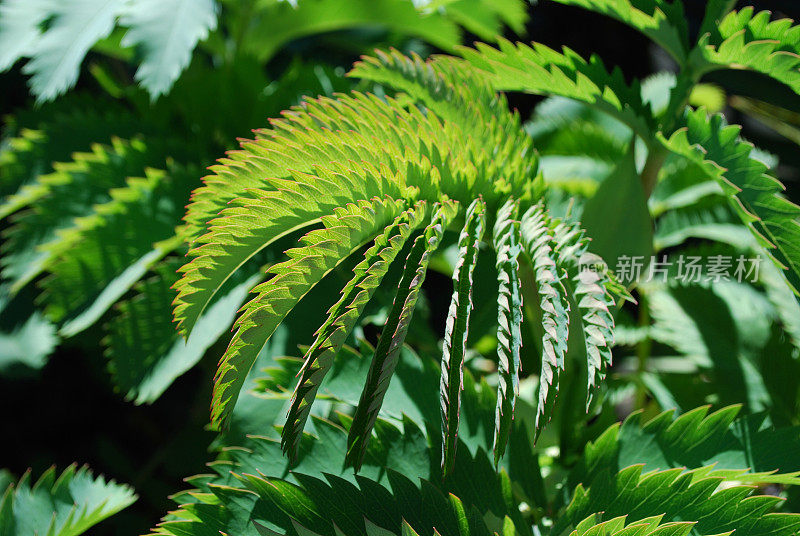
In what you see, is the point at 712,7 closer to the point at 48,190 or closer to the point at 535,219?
the point at 535,219

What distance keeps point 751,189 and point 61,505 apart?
69 cm

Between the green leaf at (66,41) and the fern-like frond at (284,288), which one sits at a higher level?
the green leaf at (66,41)

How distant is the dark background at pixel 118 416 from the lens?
96cm

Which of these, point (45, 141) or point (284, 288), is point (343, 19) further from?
point (284, 288)

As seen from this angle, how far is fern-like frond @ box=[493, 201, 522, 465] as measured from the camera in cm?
43

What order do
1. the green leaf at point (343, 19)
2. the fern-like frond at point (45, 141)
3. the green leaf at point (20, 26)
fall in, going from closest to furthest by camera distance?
the green leaf at point (20, 26) < the fern-like frond at point (45, 141) < the green leaf at point (343, 19)

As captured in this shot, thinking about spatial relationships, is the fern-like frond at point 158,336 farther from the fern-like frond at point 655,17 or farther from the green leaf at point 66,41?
the fern-like frond at point 655,17

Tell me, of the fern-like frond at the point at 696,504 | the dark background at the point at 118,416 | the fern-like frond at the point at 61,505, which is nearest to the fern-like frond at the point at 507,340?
the fern-like frond at the point at 696,504

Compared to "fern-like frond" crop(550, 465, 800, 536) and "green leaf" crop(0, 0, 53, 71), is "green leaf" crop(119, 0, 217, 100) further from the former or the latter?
"fern-like frond" crop(550, 465, 800, 536)

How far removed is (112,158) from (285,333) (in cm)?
36

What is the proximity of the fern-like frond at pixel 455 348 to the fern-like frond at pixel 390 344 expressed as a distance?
2cm

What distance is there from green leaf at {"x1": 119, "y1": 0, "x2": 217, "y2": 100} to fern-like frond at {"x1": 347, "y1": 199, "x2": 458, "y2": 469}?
1.29 ft

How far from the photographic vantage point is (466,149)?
539 mm

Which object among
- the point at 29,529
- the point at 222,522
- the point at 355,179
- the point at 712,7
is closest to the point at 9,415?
the point at 29,529
